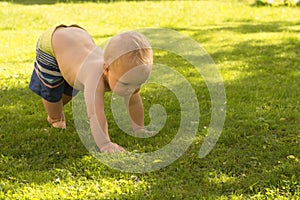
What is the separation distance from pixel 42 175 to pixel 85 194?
0.41 m

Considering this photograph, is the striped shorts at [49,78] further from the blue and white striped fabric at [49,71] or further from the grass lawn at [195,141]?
the grass lawn at [195,141]

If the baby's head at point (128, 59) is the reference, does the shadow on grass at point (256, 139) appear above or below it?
below

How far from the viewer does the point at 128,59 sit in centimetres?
326

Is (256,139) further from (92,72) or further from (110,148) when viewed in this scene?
(92,72)

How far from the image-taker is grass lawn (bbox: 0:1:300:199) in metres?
3.15

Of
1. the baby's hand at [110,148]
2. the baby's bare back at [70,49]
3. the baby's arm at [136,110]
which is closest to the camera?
the baby's hand at [110,148]

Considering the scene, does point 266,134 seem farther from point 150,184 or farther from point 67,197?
point 67,197

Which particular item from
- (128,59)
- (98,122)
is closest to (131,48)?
(128,59)

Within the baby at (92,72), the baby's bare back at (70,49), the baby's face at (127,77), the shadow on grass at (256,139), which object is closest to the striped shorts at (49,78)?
the baby at (92,72)

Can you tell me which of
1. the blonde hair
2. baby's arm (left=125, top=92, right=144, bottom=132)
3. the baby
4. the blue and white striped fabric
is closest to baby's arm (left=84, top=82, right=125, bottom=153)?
the baby

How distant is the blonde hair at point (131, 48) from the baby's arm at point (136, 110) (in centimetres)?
70

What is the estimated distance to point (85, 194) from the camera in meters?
3.07

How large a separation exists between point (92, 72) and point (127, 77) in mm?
407

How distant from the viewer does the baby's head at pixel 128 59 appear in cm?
327
